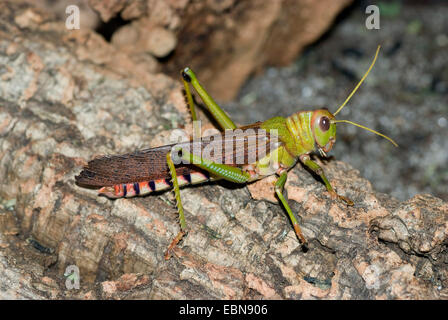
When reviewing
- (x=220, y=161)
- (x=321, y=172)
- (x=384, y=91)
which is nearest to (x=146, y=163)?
(x=220, y=161)

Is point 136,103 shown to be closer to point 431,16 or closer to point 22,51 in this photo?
point 22,51

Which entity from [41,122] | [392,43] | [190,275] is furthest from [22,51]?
[392,43]

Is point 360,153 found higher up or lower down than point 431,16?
lower down

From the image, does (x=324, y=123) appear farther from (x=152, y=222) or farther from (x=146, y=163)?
(x=152, y=222)

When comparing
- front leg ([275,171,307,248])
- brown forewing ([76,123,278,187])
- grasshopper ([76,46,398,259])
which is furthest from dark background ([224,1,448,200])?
front leg ([275,171,307,248])

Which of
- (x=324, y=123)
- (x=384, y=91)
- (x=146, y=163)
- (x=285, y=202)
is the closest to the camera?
(x=285, y=202)
